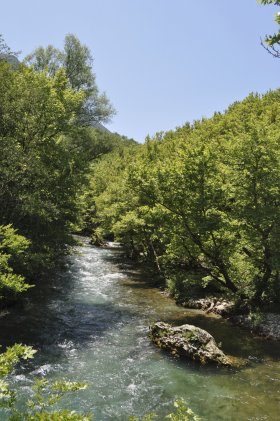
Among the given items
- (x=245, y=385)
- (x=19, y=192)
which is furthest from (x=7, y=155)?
(x=245, y=385)

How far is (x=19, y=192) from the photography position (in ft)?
70.1

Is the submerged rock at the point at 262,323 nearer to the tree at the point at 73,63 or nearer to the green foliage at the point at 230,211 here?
the green foliage at the point at 230,211

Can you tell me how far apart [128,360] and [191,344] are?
321 cm

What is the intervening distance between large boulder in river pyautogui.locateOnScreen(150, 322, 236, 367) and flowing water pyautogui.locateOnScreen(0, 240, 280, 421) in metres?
0.61

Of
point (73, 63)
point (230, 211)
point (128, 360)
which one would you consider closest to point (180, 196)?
point (230, 211)

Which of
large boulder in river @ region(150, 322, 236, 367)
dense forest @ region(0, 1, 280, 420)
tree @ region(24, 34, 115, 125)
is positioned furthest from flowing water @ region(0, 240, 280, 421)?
tree @ region(24, 34, 115, 125)

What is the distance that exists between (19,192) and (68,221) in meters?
5.20

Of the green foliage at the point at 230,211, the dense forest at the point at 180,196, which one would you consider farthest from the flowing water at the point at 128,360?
the green foliage at the point at 230,211

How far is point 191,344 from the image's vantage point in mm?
17500

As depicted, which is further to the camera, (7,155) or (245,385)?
(7,155)

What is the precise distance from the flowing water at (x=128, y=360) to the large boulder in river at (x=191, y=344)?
1.99 ft

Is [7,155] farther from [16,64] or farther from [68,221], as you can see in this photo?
[16,64]

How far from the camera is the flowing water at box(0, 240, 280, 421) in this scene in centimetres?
1300

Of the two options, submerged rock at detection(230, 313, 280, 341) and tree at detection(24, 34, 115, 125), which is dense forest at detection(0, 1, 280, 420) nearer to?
submerged rock at detection(230, 313, 280, 341)
